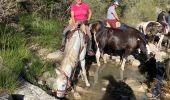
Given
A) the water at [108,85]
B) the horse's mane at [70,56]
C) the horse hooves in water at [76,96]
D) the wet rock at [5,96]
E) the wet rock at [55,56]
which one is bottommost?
the water at [108,85]

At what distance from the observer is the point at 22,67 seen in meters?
10.8

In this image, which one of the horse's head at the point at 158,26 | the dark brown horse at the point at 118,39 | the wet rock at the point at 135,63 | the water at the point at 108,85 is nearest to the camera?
the water at the point at 108,85

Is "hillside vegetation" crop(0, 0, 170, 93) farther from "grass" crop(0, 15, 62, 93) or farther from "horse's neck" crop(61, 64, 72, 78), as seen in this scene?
"horse's neck" crop(61, 64, 72, 78)

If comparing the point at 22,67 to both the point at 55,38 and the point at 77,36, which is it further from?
the point at 55,38

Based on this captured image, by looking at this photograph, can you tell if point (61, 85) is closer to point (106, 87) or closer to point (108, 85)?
point (106, 87)

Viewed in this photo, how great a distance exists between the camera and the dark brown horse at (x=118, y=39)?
15.4 m

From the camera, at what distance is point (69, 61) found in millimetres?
9859

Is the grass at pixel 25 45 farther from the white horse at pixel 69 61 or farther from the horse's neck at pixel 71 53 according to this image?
the horse's neck at pixel 71 53

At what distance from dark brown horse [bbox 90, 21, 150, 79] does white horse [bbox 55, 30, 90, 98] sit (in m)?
3.84

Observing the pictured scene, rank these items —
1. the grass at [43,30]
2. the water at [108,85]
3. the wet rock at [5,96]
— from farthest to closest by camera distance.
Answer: the grass at [43,30], the water at [108,85], the wet rock at [5,96]

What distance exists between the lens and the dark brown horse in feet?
50.6

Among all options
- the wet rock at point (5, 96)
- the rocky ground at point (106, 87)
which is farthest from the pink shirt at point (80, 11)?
the wet rock at point (5, 96)

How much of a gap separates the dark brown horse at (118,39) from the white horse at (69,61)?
12.6 feet

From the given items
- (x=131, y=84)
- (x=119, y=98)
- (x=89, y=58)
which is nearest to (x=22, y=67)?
(x=119, y=98)
